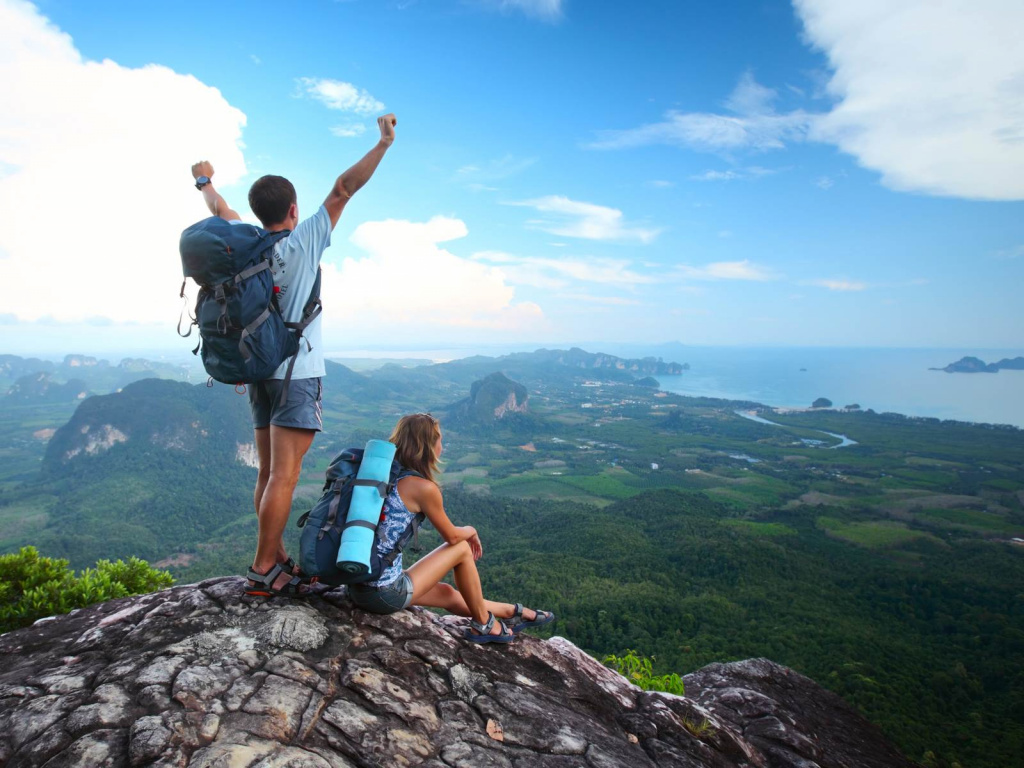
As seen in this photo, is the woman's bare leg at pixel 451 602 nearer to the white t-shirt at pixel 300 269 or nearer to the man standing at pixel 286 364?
the man standing at pixel 286 364

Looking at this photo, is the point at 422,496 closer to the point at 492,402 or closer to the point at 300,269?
the point at 300,269

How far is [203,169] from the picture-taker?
409cm

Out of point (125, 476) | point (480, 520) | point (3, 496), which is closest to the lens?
point (480, 520)

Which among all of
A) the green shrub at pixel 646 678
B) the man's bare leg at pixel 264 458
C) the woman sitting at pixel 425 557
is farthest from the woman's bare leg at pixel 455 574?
the green shrub at pixel 646 678

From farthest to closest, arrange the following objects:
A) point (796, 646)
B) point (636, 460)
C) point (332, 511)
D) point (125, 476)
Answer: point (636, 460)
point (125, 476)
point (796, 646)
point (332, 511)

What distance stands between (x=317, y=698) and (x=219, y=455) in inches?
4395

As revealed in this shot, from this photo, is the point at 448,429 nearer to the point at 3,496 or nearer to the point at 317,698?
the point at 3,496

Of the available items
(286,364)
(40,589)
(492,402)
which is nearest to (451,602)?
(286,364)

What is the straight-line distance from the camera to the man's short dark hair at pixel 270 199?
3.46m

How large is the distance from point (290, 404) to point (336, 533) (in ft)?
3.15

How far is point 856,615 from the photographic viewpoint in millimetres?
34906

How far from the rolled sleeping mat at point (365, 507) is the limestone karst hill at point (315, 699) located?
0.67m

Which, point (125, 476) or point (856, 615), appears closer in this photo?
point (856, 615)

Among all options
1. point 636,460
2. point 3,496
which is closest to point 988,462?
point 636,460
